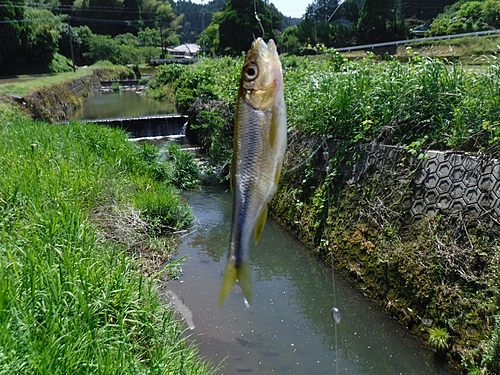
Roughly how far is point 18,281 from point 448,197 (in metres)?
4.21

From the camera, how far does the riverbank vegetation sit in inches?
157

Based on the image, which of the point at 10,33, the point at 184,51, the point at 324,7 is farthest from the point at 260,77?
the point at 184,51

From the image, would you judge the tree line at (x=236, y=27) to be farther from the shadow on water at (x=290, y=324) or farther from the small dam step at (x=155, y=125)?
the shadow on water at (x=290, y=324)

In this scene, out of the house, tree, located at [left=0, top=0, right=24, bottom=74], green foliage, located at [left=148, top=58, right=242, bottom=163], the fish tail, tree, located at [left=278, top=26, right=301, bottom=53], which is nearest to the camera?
the fish tail

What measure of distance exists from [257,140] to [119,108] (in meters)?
23.9

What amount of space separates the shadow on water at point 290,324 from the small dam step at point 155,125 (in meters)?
9.28

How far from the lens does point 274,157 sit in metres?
1.07

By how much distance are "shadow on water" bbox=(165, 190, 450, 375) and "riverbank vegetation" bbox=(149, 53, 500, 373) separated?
24 cm

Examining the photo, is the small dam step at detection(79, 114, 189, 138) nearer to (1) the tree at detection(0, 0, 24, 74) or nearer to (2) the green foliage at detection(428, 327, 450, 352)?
(2) the green foliage at detection(428, 327, 450, 352)

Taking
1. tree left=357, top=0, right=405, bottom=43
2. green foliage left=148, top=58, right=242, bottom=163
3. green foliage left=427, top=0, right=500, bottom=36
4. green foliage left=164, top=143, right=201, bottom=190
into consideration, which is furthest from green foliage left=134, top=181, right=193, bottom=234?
tree left=357, top=0, right=405, bottom=43

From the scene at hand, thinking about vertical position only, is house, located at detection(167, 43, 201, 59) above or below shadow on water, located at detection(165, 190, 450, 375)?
below

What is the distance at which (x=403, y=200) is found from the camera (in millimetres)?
5066

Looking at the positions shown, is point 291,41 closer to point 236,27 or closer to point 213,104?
point 236,27

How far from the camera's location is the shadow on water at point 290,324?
169 inches
